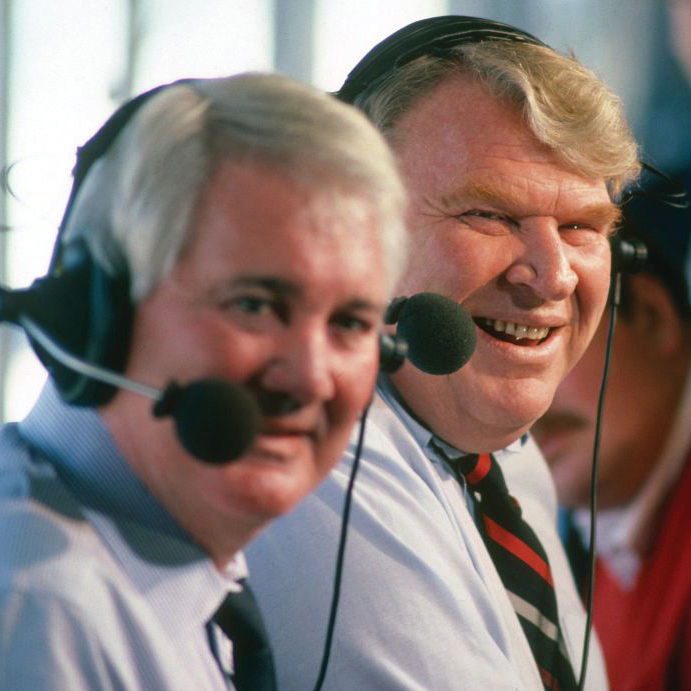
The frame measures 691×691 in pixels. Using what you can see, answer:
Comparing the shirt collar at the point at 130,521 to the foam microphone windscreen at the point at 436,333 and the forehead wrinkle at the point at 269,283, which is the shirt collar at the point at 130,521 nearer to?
the forehead wrinkle at the point at 269,283

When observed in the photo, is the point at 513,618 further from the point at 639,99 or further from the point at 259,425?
the point at 639,99

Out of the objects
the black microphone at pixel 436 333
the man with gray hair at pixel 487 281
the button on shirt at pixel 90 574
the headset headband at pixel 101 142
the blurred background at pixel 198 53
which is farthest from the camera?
→ the blurred background at pixel 198 53

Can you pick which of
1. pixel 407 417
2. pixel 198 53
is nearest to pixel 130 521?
pixel 407 417

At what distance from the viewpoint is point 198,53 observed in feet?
7.11

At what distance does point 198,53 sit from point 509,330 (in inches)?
51.0

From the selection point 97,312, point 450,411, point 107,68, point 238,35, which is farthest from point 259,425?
point 238,35

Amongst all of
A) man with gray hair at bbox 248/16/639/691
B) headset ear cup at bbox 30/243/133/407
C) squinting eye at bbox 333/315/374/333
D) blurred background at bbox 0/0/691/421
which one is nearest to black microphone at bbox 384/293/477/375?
man with gray hair at bbox 248/16/639/691

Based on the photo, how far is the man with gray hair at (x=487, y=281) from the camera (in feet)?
3.52

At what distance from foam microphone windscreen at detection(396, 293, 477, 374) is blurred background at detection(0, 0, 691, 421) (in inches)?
41.0

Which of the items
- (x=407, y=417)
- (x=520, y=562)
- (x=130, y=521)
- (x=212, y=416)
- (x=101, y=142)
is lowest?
(x=520, y=562)

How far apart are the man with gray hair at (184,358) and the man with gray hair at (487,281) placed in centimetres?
36

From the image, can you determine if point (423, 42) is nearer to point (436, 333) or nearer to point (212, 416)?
point (436, 333)

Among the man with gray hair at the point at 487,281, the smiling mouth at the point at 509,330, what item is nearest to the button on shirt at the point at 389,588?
the man with gray hair at the point at 487,281

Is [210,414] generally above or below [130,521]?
above
